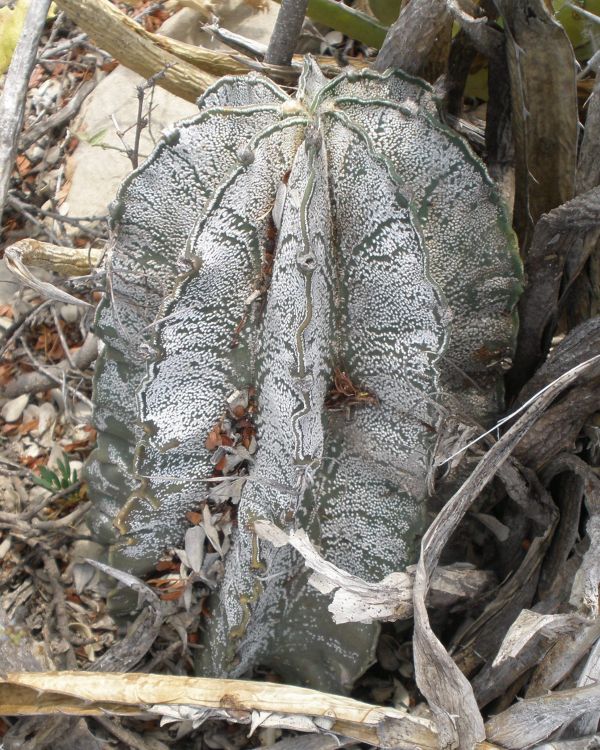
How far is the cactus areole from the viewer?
2.65 ft

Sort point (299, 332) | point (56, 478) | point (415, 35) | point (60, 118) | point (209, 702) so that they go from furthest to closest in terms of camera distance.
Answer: point (60, 118) < point (56, 478) < point (415, 35) < point (209, 702) < point (299, 332)

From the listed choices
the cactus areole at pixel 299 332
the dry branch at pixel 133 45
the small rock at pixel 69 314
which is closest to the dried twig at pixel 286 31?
the dry branch at pixel 133 45

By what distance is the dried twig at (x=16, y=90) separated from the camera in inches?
46.9

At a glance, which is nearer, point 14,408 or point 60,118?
point 14,408

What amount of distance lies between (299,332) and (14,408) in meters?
0.88

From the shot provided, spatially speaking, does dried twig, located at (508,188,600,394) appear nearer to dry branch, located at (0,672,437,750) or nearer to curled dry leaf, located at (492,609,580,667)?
curled dry leaf, located at (492,609,580,667)

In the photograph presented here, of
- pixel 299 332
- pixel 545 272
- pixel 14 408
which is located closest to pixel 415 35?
pixel 545 272

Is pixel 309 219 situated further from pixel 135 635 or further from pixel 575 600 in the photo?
pixel 135 635

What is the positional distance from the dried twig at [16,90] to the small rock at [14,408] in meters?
0.41

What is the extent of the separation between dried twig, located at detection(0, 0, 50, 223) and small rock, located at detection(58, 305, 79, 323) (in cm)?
35

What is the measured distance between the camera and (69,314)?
5.02ft

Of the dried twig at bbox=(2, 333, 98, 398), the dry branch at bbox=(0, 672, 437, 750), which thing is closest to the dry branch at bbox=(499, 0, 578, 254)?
the dry branch at bbox=(0, 672, 437, 750)

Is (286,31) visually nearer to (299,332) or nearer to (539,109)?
(539,109)

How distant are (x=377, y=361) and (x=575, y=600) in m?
0.36
